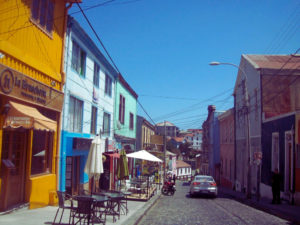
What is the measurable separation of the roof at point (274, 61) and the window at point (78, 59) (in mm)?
13530

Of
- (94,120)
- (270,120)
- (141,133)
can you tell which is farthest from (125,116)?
(141,133)

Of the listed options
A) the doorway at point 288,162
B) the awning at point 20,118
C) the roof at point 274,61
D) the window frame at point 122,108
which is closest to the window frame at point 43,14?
the awning at point 20,118

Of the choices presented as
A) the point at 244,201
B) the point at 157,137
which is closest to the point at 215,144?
the point at 157,137

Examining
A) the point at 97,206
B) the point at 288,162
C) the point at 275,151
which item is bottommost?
the point at 97,206

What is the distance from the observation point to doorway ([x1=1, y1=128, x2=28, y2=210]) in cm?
1023

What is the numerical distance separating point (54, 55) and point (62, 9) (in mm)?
1967

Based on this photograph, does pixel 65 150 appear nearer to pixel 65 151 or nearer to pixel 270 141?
pixel 65 151

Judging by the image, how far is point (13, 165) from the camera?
403 inches

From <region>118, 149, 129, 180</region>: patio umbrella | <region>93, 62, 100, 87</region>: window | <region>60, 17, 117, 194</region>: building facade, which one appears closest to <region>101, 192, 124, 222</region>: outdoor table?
<region>60, 17, 117, 194</region>: building facade

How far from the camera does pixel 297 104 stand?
24.1 m

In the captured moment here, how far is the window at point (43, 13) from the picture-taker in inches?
449

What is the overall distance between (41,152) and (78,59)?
16.7 feet

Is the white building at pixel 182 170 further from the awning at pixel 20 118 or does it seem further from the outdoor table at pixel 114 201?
the awning at pixel 20 118

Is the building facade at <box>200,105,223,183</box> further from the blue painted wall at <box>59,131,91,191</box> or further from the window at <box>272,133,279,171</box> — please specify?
the blue painted wall at <box>59,131,91,191</box>
